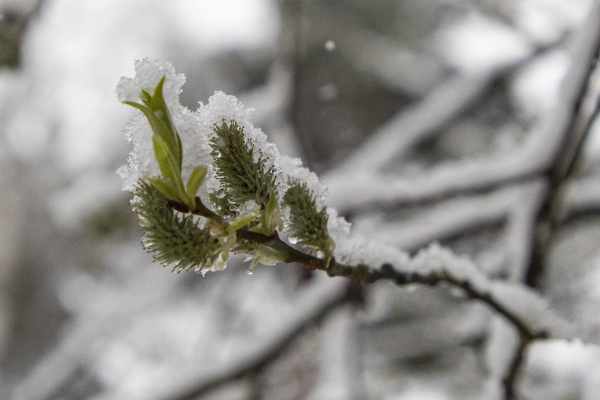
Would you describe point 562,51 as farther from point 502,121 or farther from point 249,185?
point 249,185

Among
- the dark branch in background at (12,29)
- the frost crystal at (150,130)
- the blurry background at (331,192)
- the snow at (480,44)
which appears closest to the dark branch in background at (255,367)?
the blurry background at (331,192)

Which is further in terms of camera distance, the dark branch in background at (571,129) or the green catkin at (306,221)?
the dark branch in background at (571,129)

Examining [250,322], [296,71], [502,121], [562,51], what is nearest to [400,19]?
[502,121]

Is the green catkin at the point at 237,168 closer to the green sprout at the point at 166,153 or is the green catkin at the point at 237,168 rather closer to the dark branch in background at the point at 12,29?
the green sprout at the point at 166,153

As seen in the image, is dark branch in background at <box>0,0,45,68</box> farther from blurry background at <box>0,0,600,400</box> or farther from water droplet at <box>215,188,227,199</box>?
water droplet at <box>215,188,227,199</box>

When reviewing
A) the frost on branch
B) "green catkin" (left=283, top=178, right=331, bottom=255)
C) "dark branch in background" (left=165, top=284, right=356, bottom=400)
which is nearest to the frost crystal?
the frost on branch

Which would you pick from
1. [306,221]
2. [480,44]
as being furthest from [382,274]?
[480,44]

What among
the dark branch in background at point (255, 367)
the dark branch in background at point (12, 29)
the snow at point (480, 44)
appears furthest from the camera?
the snow at point (480, 44)

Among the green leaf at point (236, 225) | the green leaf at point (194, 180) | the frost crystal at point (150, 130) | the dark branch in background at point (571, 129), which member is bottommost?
the green leaf at point (236, 225)
